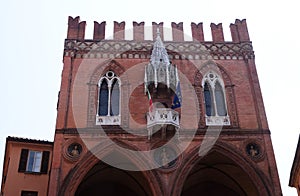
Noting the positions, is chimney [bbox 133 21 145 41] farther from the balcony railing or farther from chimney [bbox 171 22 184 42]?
the balcony railing

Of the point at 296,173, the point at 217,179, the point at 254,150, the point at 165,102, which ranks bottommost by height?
the point at 296,173

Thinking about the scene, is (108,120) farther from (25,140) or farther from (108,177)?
(25,140)

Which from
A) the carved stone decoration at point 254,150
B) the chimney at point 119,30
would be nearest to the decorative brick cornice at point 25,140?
the chimney at point 119,30

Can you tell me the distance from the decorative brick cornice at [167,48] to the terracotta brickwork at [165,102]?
5 centimetres

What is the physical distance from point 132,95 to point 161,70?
5.81ft

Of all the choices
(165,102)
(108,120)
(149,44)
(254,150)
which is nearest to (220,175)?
(254,150)

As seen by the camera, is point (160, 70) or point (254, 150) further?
point (160, 70)

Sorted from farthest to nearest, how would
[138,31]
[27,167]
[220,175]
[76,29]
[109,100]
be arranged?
[138,31] < [76,29] < [220,175] < [109,100] < [27,167]

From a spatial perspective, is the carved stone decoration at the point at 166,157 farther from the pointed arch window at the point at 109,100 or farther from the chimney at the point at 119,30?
the chimney at the point at 119,30

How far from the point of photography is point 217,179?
19.7m

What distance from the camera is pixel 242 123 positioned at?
18156 millimetres

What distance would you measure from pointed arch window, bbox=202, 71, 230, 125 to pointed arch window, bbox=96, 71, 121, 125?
13.4 feet

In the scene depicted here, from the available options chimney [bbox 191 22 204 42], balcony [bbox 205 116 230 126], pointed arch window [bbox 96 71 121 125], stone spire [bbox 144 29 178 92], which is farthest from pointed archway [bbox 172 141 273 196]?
chimney [bbox 191 22 204 42]

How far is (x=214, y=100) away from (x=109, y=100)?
4.86 meters
